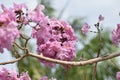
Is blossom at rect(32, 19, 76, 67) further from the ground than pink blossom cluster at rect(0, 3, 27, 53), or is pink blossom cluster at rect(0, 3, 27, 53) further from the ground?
pink blossom cluster at rect(0, 3, 27, 53)

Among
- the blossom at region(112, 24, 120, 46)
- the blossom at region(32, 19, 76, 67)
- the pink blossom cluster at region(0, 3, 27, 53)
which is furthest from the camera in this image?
the blossom at region(112, 24, 120, 46)

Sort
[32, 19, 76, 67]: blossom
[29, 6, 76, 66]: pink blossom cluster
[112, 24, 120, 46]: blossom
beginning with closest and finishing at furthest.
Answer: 1. [29, 6, 76, 66]: pink blossom cluster
2. [32, 19, 76, 67]: blossom
3. [112, 24, 120, 46]: blossom

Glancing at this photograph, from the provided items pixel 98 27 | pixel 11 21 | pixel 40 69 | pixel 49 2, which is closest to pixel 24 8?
pixel 11 21

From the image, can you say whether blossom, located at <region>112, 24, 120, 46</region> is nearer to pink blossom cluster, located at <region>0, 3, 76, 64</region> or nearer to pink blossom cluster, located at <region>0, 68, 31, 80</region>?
pink blossom cluster, located at <region>0, 3, 76, 64</region>

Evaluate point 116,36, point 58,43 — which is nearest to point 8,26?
point 58,43

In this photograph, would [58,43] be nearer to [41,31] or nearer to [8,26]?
[41,31]

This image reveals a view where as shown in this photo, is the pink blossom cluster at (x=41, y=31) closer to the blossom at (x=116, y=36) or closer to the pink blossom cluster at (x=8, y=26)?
the pink blossom cluster at (x=8, y=26)

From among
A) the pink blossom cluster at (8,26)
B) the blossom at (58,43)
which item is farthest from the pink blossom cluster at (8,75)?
the pink blossom cluster at (8,26)

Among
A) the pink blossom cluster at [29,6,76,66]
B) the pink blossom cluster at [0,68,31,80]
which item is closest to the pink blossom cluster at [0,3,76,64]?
the pink blossom cluster at [29,6,76,66]

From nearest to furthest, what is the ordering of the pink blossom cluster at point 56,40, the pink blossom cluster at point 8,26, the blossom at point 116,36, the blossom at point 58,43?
the pink blossom cluster at point 8,26 → the pink blossom cluster at point 56,40 → the blossom at point 58,43 → the blossom at point 116,36

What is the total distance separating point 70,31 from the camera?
136 inches

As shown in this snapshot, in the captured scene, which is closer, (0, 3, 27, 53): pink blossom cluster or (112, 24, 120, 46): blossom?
(0, 3, 27, 53): pink blossom cluster

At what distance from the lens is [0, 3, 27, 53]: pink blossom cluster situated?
2643 mm

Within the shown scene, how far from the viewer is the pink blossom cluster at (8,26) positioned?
2.64 meters
